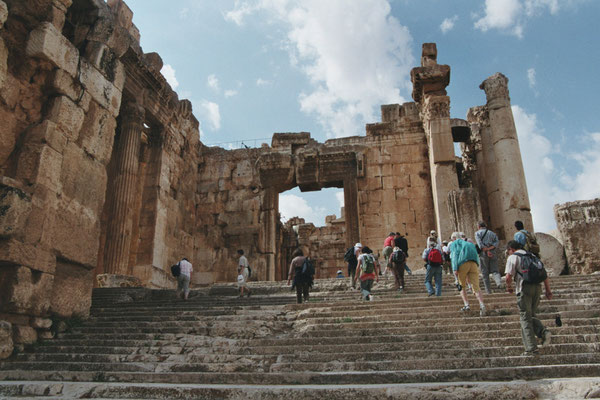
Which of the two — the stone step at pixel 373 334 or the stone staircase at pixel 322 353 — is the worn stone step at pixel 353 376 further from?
the stone step at pixel 373 334

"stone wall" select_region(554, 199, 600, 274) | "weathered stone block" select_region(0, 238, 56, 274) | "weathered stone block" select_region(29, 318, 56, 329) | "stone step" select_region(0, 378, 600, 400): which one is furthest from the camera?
"stone wall" select_region(554, 199, 600, 274)

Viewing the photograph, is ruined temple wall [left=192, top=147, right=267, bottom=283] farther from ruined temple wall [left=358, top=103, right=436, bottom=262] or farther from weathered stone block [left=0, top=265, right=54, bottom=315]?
weathered stone block [left=0, top=265, right=54, bottom=315]

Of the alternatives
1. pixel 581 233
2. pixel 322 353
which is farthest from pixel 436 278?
pixel 581 233

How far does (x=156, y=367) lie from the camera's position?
5.15 metres

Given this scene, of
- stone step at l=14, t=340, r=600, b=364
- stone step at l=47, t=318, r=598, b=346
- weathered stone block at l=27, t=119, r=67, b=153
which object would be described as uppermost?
weathered stone block at l=27, t=119, r=67, b=153

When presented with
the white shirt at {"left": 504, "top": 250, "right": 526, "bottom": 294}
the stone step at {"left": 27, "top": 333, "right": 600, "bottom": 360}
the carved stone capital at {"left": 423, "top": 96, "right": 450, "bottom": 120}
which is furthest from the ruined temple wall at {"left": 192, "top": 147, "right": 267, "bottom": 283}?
the white shirt at {"left": 504, "top": 250, "right": 526, "bottom": 294}

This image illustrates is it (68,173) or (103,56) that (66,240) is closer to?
(68,173)

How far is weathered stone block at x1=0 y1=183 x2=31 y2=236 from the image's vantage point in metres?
6.06

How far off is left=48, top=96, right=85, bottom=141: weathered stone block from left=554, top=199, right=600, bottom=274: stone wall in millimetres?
10904

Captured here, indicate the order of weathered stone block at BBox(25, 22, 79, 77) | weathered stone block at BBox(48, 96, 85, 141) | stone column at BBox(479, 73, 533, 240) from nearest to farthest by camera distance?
weathered stone block at BBox(25, 22, 79, 77)
weathered stone block at BBox(48, 96, 85, 141)
stone column at BBox(479, 73, 533, 240)

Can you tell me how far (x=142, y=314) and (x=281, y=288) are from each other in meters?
3.30

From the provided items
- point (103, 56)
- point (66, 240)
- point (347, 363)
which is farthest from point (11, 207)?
point (347, 363)

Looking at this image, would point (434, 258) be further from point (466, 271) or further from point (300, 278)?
point (300, 278)

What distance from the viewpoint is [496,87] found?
538 inches
